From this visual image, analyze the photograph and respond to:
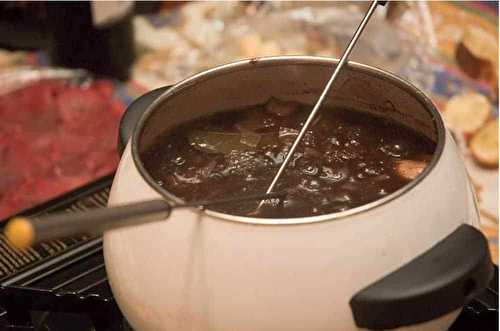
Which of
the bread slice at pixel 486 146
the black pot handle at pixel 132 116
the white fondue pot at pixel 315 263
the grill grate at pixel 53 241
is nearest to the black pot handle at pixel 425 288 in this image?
the white fondue pot at pixel 315 263

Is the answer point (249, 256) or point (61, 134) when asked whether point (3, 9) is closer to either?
point (61, 134)

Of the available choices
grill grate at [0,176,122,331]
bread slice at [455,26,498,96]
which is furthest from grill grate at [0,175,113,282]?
bread slice at [455,26,498,96]

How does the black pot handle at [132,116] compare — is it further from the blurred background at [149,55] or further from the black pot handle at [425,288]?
the blurred background at [149,55]

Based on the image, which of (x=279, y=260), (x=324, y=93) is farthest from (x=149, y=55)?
(x=279, y=260)

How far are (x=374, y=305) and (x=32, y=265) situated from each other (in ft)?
1.34

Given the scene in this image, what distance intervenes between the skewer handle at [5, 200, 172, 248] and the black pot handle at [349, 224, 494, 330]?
15cm

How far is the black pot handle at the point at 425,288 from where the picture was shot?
0.47 meters

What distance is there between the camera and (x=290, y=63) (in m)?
0.62

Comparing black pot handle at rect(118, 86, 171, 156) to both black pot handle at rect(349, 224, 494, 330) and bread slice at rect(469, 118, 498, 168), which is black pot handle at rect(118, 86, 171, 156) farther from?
bread slice at rect(469, 118, 498, 168)

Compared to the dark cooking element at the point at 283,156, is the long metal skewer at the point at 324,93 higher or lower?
higher

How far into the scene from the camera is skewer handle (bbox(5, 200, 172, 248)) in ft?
1.25

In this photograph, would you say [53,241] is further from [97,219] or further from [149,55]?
[149,55]

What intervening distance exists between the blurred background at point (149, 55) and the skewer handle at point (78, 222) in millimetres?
673

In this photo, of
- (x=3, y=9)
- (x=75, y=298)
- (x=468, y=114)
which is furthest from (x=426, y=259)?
(x=3, y=9)
